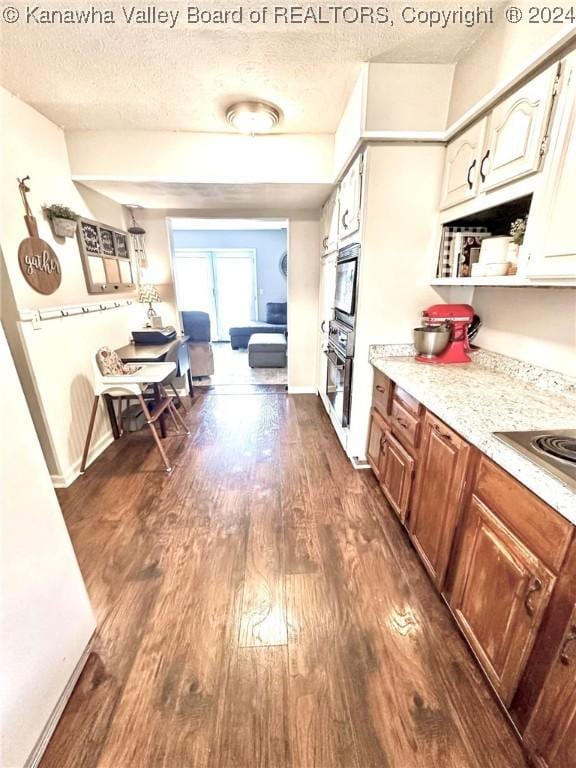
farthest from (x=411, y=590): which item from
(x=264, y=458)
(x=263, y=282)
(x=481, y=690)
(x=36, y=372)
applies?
(x=263, y=282)

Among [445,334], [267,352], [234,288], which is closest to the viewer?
[445,334]

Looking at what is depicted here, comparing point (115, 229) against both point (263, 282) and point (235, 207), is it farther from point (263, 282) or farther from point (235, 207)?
point (263, 282)

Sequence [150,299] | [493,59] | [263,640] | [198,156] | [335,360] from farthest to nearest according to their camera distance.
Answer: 1. [150,299]
2. [335,360]
3. [198,156]
4. [493,59]
5. [263,640]

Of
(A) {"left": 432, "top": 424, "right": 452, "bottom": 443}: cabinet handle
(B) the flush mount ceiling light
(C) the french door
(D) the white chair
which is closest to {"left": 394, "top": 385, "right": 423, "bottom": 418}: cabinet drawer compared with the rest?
(A) {"left": 432, "top": 424, "right": 452, "bottom": 443}: cabinet handle

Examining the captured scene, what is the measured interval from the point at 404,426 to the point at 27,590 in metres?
1.66

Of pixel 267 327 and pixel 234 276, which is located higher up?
pixel 234 276

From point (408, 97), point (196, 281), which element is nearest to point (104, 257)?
point (408, 97)

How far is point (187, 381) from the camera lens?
12.9 ft

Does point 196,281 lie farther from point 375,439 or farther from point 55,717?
point 55,717

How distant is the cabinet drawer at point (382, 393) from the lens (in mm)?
1896

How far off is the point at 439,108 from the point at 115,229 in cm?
295

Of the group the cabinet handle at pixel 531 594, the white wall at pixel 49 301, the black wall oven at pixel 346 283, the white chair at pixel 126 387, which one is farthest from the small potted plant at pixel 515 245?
the white wall at pixel 49 301

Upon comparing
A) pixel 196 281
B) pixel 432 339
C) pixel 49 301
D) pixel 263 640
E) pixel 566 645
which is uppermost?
→ pixel 196 281

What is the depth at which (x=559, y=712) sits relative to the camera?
0.79m
